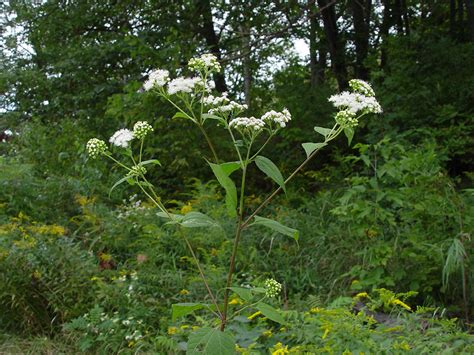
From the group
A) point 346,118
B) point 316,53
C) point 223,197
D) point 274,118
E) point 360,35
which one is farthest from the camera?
point 316,53

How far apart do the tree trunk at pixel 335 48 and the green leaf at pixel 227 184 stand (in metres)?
6.84

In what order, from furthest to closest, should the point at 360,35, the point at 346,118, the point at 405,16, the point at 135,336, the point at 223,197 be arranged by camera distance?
the point at 405,16, the point at 360,35, the point at 223,197, the point at 135,336, the point at 346,118

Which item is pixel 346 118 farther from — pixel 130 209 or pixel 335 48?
pixel 335 48

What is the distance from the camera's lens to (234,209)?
1901 mm

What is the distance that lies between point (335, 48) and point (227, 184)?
24.1 ft

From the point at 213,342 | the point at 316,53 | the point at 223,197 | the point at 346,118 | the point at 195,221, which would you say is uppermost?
the point at 316,53

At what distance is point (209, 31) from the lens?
782 centimetres

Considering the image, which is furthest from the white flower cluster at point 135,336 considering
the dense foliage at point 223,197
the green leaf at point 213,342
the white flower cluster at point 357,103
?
the white flower cluster at point 357,103

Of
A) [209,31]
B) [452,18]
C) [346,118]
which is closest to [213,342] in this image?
[346,118]

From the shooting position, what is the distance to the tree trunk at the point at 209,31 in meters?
7.16

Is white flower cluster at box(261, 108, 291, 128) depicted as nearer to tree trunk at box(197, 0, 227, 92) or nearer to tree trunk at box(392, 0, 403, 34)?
tree trunk at box(197, 0, 227, 92)

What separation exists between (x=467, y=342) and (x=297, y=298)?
4.09 ft

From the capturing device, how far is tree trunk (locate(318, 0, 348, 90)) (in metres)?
8.58

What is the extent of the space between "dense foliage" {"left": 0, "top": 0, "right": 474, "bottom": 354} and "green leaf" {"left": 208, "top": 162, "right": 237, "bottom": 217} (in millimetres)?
284
